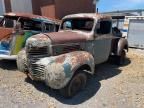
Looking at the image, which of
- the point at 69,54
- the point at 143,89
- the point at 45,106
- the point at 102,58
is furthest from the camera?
the point at 102,58

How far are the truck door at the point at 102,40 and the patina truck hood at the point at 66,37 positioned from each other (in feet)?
2.00

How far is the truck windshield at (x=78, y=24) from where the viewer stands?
850 cm

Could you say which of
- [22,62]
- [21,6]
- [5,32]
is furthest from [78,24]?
[21,6]

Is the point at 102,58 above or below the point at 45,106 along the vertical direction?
above

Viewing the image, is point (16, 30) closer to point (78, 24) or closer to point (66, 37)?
point (78, 24)

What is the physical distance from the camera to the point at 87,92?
7.26 meters

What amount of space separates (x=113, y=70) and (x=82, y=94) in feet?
9.50

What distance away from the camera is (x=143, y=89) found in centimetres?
761

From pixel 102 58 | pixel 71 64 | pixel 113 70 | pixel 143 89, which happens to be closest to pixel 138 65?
pixel 113 70

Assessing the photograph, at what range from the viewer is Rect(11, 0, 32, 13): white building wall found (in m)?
18.1

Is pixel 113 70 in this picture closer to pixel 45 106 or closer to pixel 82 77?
pixel 82 77

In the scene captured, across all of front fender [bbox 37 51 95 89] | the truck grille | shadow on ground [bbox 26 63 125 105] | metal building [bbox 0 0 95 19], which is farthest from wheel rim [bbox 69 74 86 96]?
metal building [bbox 0 0 95 19]

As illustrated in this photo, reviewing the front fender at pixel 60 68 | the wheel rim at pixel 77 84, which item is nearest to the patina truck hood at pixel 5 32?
the front fender at pixel 60 68

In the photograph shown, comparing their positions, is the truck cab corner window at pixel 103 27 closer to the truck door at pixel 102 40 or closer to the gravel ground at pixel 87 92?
the truck door at pixel 102 40
